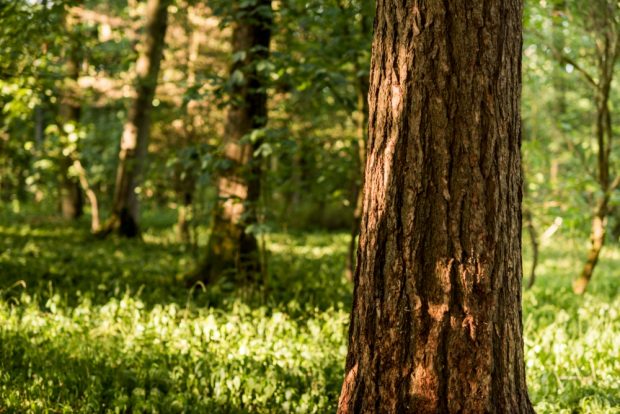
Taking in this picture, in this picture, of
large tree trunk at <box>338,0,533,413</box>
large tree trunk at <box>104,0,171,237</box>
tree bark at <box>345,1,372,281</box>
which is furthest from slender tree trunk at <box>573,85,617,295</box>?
large tree trunk at <box>104,0,171,237</box>

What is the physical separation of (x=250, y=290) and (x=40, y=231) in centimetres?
804

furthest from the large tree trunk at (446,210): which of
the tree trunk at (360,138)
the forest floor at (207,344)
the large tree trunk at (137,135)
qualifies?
the large tree trunk at (137,135)

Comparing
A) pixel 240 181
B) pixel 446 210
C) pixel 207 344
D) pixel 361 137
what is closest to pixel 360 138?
pixel 361 137

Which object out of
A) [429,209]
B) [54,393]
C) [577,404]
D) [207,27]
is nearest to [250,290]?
[54,393]

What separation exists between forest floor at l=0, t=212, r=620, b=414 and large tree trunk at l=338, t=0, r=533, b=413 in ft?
4.43

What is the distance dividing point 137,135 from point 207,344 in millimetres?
8297

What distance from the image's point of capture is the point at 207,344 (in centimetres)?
482

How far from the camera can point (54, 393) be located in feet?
13.1

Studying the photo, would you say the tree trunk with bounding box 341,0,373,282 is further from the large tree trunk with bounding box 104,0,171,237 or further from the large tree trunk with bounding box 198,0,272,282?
the large tree trunk with bounding box 104,0,171,237

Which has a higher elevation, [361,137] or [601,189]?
[361,137]

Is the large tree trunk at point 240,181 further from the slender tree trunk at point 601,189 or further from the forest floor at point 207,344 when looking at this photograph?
the slender tree trunk at point 601,189

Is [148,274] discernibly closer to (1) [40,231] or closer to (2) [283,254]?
(2) [283,254]

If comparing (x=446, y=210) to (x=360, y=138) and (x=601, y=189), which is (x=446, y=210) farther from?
(x=601, y=189)

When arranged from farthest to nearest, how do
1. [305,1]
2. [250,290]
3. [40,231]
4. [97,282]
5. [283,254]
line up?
1. [40,231]
2. [283,254]
3. [97,282]
4. [250,290]
5. [305,1]
